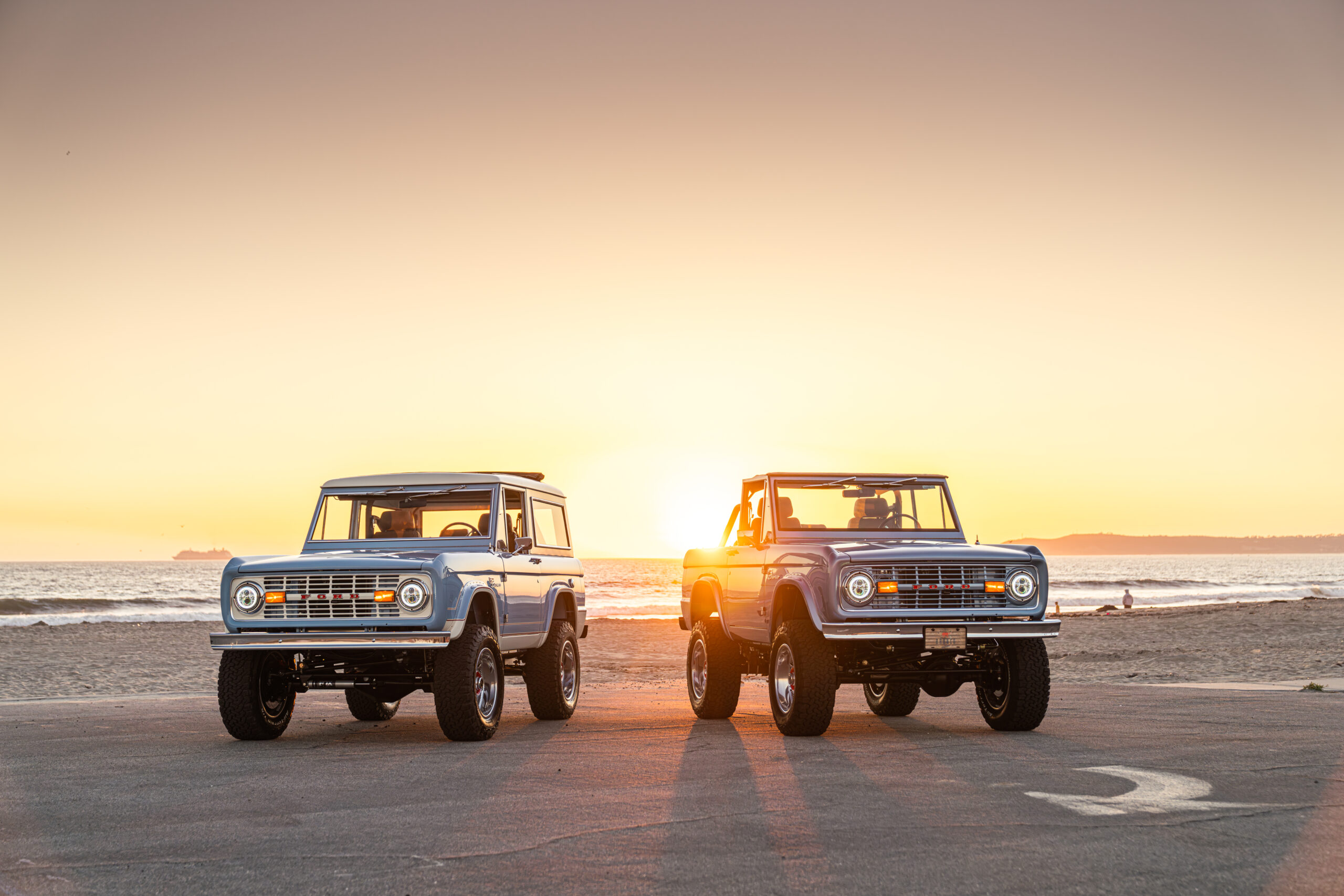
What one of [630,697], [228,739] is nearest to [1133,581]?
[630,697]

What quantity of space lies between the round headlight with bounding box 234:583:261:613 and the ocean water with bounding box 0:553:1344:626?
3390 centimetres

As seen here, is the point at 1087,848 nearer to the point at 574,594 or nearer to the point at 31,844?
the point at 31,844

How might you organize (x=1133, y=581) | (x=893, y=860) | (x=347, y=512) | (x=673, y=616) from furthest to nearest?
(x=1133, y=581) → (x=673, y=616) → (x=347, y=512) → (x=893, y=860)

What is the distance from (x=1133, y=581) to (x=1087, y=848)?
87.7 m

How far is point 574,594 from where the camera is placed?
14.7 metres

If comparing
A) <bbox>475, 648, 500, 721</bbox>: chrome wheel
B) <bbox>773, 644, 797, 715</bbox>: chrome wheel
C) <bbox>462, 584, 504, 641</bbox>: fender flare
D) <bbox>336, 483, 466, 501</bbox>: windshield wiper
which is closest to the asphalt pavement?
<bbox>475, 648, 500, 721</bbox>: chrome wheel

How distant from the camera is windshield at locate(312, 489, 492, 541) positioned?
13.1 m

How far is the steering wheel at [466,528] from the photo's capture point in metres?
13.0

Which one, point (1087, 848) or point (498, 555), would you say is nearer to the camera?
point (1087, 848)

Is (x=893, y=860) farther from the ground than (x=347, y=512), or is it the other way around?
(x=347, y=512)

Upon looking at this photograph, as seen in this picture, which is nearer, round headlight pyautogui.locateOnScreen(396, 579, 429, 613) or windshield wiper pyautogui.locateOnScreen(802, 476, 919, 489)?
round headlight pyautogui.locateOnScreen(396, 579, 429, 613)

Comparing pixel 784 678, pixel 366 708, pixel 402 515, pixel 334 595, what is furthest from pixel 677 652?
pixel 334 595

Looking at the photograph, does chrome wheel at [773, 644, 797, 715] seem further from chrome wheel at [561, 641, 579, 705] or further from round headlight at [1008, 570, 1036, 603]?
chrome wheel at [561, 641, 579, 705]

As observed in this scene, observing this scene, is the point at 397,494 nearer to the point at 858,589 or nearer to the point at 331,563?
the point at 331,563
